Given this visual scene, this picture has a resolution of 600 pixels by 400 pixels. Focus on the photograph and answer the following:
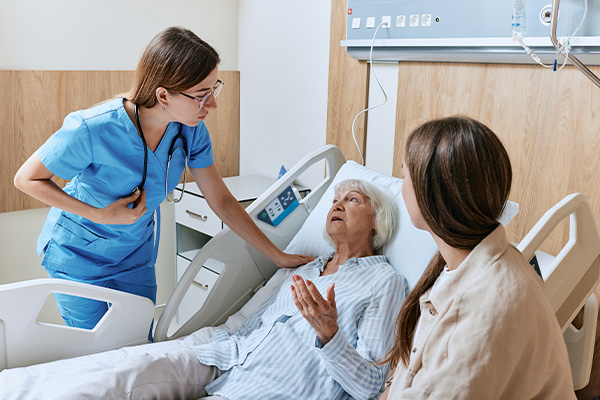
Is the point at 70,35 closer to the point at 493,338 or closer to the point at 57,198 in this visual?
the point at 57,198

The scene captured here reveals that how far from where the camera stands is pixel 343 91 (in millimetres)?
2881

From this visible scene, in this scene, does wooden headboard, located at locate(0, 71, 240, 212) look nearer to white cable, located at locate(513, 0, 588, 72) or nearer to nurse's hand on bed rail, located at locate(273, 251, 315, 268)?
nurse's hand on bed rail, located at locate(273, 251, 315, 268)

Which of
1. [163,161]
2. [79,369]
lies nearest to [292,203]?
[163,161]

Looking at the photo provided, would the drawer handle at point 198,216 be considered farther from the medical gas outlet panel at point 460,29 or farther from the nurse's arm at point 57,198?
the nurse's arm at point 57,198

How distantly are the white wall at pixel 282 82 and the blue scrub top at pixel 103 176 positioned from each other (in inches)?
43.4

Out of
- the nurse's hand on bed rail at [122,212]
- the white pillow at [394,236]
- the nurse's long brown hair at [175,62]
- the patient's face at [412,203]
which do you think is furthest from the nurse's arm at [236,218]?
the patient's face at [412,203]

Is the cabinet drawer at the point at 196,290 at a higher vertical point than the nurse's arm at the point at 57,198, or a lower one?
lower

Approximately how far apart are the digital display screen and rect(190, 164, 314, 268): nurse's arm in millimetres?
153

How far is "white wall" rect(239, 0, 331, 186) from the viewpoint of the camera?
3102 millimetres

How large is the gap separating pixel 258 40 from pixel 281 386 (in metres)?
2.28

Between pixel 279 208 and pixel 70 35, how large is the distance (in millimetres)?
1543

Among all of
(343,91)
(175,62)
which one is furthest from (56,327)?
(343,91)

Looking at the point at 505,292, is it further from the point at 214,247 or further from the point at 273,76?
the point at 273,76

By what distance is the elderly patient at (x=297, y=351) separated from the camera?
1.60 m
